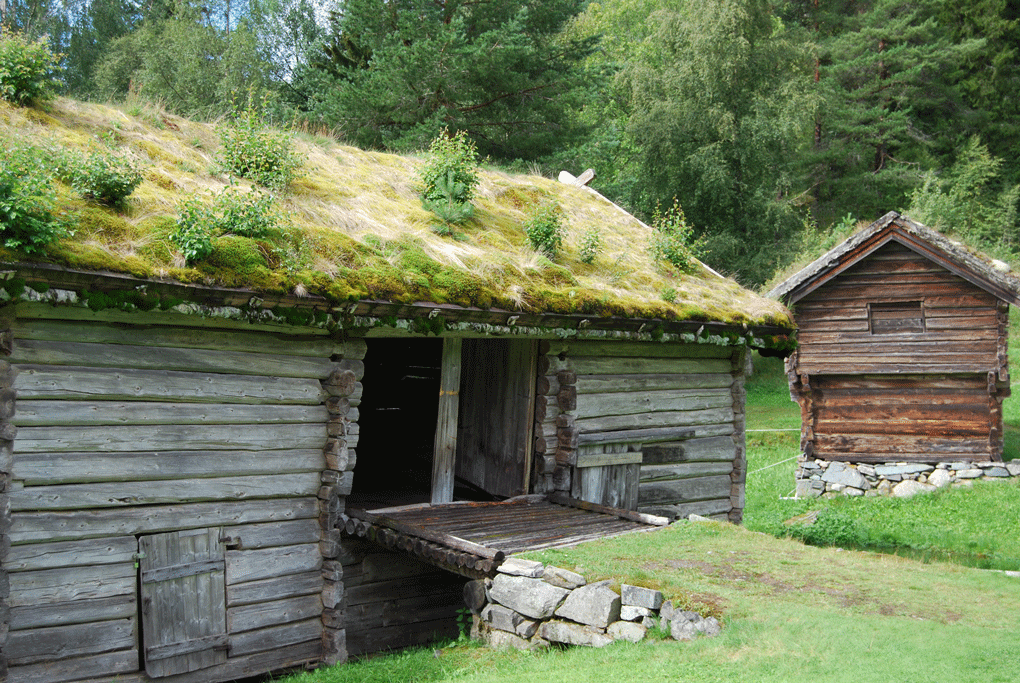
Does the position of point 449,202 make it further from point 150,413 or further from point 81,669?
point 81,669

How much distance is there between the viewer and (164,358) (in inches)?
270

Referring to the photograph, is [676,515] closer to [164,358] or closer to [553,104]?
[164,358]

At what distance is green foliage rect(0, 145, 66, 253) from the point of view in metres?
5.64

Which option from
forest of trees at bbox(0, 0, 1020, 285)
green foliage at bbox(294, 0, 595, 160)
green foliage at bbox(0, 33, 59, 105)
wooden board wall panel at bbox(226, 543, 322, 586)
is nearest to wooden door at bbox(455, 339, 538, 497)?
wooden board wall panel at bbox(226, 543, 322, 586)

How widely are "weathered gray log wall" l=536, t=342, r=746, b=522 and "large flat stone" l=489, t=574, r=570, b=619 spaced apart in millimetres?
2776

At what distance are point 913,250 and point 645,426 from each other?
10710mm

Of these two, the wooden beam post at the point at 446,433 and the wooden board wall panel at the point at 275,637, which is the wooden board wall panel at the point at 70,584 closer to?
the wooden board wall panel at the point at 275,637

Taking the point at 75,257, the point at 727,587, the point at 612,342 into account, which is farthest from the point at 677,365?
the point at 75,257

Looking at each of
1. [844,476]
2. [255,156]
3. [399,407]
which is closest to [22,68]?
[255,156]

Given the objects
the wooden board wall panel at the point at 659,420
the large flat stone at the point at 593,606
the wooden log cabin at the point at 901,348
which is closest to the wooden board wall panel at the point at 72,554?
the large flat stone at the point at 593,606

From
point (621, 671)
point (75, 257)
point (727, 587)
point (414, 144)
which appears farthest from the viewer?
point (414, 144)

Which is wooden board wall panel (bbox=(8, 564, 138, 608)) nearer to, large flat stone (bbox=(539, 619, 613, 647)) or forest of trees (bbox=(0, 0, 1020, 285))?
large flat stone (bbox=(539, 619, 613, 647))

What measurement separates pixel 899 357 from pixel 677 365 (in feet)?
31.7

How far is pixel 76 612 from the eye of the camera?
6391 mm
